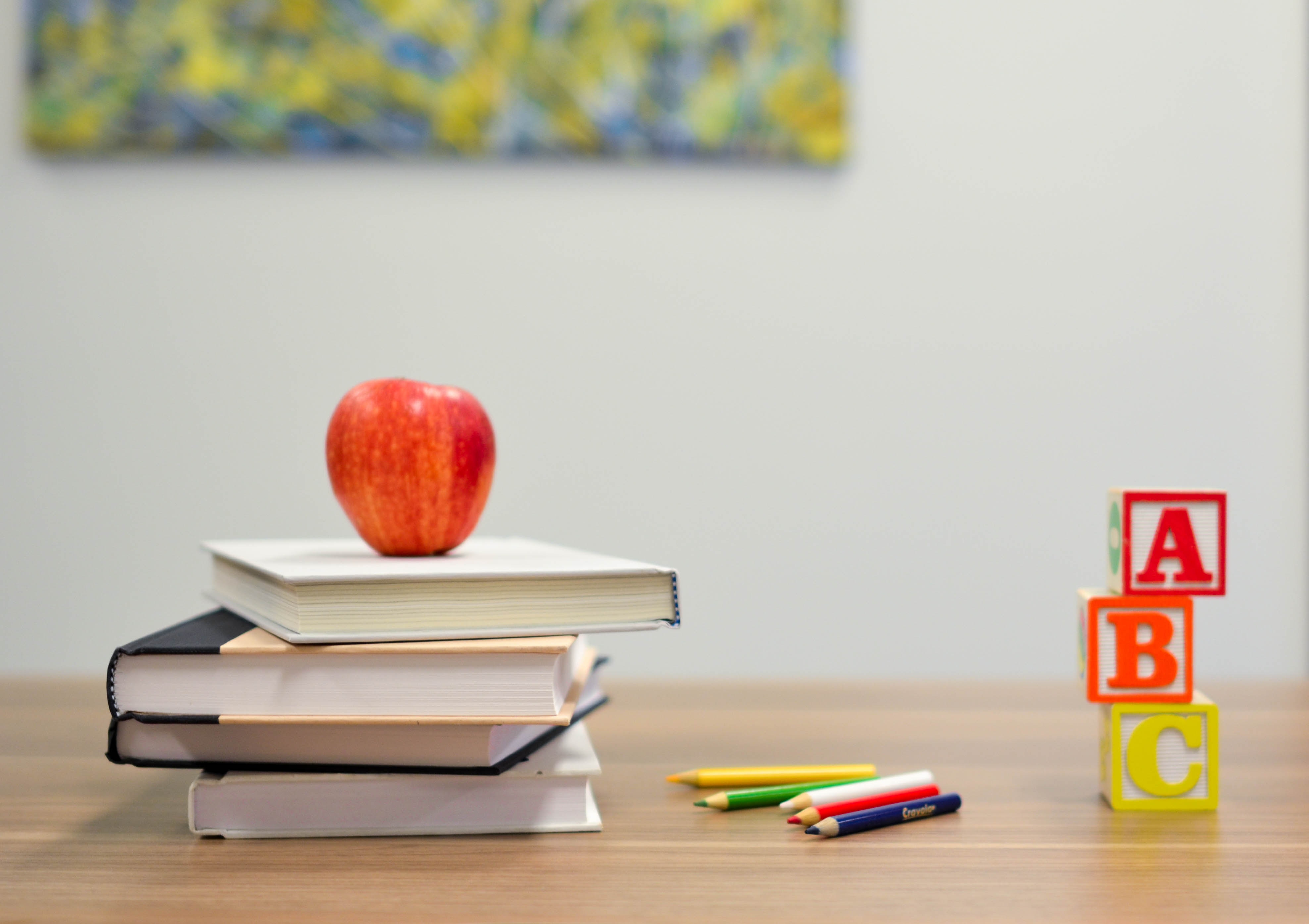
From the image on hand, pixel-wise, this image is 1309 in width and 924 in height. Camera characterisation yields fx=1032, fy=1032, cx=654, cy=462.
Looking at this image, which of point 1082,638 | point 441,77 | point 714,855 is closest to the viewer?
point 714,855

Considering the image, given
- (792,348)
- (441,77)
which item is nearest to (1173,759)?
(792,348)

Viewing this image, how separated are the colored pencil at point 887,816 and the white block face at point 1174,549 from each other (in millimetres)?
159

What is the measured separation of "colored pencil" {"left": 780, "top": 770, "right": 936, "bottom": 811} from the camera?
1.77 feet

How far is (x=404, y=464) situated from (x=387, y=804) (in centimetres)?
22

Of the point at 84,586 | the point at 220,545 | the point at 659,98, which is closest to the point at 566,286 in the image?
the point at 659,98

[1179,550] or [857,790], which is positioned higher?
[1179,550]

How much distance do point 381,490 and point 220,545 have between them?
0.43ft

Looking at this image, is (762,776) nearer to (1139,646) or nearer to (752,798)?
(752,798)

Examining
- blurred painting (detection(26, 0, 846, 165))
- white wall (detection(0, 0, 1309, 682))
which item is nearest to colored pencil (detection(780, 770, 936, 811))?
white wall (detection(0, 0, 1309, 682))

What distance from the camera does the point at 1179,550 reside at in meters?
0.57

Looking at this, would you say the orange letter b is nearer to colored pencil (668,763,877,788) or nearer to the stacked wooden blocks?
the stacked wooden blocks

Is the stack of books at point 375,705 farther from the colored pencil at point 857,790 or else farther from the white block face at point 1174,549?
the white block face at point 1174,549

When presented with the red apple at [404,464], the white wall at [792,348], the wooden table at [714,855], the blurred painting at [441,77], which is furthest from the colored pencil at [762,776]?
the blurred painting at [441,77]

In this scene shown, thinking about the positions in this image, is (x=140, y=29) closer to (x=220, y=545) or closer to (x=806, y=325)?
(x=806, y=325)
